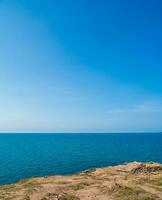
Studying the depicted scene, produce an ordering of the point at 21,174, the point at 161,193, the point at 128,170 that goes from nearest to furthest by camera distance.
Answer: the point at 161,193 → the point at 128,170 → the point at 21,174

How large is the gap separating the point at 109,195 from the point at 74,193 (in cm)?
424

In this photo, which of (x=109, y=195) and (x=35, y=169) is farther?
(x=35, y=169)

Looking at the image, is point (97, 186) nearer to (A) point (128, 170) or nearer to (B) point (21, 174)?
(A) point (128, 170)

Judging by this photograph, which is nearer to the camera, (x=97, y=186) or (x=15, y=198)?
(x=15, y=198)

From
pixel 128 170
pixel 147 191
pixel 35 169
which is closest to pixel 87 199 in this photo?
pixel 147 191

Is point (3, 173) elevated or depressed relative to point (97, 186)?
depressed

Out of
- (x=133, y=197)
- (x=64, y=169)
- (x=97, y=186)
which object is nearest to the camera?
(x=133, y=197)

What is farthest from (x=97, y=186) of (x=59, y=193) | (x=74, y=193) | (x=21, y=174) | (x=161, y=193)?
(x=21, y=174)

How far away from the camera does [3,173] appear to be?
65.6 meters

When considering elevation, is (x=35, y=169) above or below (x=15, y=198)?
below

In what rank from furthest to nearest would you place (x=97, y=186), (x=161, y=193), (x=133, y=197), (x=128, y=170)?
(x=128, y=170), (x=97, y=186), (x=161, y=193), (x=133, y=197)

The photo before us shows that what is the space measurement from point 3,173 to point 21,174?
18.2 feet

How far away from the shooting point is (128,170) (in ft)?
160

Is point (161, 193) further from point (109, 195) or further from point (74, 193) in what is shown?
point (74, 193)
